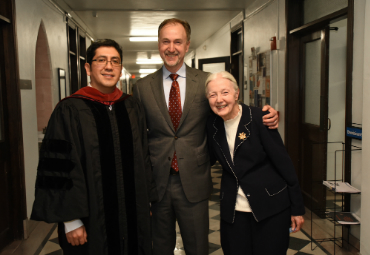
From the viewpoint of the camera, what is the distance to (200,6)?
5.96 metres

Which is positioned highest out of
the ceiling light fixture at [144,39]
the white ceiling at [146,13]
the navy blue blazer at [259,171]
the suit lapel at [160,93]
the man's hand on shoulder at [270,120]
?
the ceiling light fixture at [144,39]

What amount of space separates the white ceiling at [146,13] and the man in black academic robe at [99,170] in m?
4.13

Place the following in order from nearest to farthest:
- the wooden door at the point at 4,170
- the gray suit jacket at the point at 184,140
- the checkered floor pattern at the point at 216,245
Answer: the gray suit jacket at the point at 184,140
the checkered floor pattern at the point at 216,245
the wooden door at the point at 4,170

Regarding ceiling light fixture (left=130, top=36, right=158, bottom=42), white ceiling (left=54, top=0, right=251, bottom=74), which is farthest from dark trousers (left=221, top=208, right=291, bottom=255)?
ceiling light fixture (left=130, top=36, right=158, bottom=42)

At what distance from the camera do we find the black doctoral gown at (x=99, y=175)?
1629mm

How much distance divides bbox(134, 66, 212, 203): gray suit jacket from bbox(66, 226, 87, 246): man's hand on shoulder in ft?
1.63

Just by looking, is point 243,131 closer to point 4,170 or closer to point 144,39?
point 4,170

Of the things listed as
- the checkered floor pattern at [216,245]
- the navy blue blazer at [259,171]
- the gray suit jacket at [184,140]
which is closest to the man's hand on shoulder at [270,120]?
the navy blue blazer at [259,171]

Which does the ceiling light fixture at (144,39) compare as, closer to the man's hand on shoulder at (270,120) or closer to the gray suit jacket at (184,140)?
the gray suit jacket at (184,140)

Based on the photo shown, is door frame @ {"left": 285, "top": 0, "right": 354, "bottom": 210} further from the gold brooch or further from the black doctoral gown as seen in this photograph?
the black doctoral gown

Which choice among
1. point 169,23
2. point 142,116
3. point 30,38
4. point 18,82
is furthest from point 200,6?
point 142,116

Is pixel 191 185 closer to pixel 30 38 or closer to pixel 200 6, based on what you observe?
pixel 30 38

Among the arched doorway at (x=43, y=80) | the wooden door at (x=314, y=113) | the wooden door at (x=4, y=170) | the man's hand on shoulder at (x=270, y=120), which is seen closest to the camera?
the man's hand on shoulder at (x=270, y=120)

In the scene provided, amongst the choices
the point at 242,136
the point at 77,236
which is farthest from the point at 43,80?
the point at 242,136
